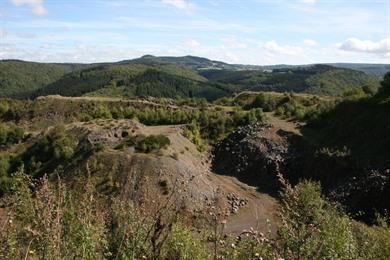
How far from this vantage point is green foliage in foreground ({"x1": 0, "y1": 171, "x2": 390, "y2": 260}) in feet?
17.1

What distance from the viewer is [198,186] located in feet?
135

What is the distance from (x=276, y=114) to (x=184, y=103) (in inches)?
1006

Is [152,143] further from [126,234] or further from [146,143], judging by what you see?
[126,234]

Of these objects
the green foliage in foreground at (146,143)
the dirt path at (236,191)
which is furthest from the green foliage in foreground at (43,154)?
the dirt path at (236,191)

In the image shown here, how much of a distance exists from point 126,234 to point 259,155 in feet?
150

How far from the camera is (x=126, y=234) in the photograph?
246 inches

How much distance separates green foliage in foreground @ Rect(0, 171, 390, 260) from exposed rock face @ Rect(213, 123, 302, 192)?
112 ft

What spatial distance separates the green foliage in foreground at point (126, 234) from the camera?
5.22m

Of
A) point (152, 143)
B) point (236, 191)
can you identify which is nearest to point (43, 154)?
point (152, 143)

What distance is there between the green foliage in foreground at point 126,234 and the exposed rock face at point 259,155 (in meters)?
34.1

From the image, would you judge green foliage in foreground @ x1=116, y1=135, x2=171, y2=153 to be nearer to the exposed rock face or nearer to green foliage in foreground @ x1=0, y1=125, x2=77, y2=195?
green foliage in foreground @ x1=0, y1=125, x2=77, y2=195

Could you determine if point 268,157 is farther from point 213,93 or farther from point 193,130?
point 213,93

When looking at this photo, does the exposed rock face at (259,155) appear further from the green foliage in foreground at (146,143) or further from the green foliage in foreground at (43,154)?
the green foliage in foreground at (43,154)

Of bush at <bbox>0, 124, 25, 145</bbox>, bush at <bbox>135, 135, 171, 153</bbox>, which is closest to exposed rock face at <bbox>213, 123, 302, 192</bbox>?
bush at <bbox>135, 135, 171, 153</bbox>
